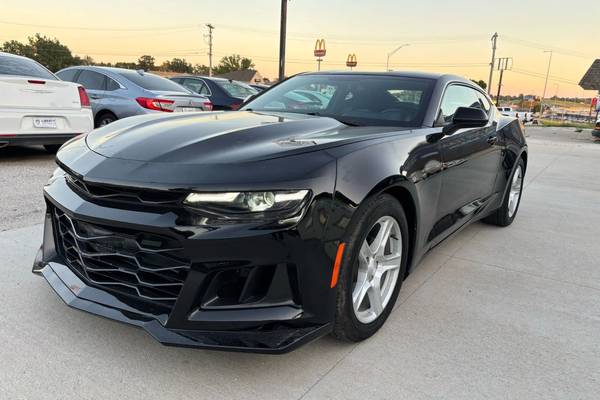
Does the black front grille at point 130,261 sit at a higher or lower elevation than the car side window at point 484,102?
lower

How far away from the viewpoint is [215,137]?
2281 millimetres

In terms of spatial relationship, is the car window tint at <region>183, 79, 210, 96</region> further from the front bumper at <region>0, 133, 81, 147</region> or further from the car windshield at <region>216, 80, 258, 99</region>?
the front bumper at <region>0, 133, 81, 147</region>

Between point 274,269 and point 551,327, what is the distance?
1.83 meters

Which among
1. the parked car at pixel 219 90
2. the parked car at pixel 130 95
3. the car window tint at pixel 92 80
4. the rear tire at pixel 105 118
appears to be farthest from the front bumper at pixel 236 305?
the parked car at pixel 219 90

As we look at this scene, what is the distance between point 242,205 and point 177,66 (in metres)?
117

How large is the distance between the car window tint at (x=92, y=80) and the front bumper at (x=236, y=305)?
6.88m

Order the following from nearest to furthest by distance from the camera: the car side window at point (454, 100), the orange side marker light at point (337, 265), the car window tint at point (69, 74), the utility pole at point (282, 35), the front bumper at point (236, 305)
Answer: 1. the front bumper at point (236, 305)
2. the orange side marker light at point (337, 265)
3. the car side window at point (454, 100)
4. the car window tint at point (69, 74)
5. the utility pole at point (282, 35)

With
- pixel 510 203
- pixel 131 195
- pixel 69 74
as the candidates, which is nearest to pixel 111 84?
pixel 69 74

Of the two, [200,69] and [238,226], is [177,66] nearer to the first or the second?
[200,69]

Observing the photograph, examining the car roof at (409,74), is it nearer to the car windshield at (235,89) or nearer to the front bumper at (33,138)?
the front bumper at (33,138)

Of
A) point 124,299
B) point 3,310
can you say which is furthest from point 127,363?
point 3,310

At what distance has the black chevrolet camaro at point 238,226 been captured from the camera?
6.08 ft

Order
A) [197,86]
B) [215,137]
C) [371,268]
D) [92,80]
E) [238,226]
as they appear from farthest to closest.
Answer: [197,86] → [92,80] → [371,268] → [215,137] → [238,226]

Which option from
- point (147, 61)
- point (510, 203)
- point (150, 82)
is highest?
point (147, 61)
